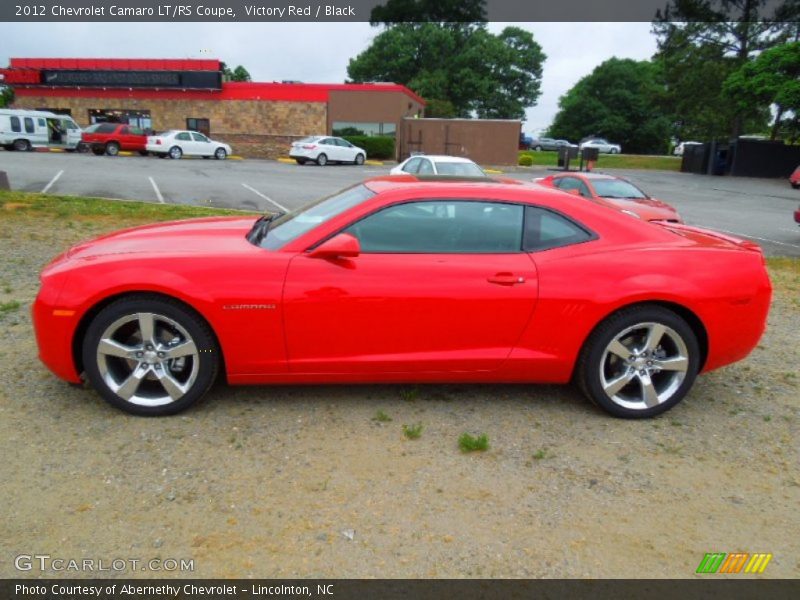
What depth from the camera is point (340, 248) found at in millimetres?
3488

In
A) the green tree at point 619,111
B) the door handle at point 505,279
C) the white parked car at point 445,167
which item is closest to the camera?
the door handle at point 505,279

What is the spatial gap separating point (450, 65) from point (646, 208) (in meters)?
55.5

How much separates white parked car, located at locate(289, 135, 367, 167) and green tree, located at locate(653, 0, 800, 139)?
21976 mm

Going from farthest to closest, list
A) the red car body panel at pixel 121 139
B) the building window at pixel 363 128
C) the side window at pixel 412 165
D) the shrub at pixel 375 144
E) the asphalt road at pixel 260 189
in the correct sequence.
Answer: the building window at pixel 363 128 → the shrub at pixel 375 144 → the red car body panel at pixel 121 139 → the asphalt road at pixel 260 189 → the side window at pixel 412 165

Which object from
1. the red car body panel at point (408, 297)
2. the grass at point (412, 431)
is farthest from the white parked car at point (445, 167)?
the grass at point (412, 431)

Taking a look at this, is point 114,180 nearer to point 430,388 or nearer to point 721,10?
point 430,388

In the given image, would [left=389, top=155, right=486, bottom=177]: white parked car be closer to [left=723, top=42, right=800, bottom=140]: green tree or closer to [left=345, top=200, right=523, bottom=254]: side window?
[left=345, top=200, right=523, bottom=254]: side window

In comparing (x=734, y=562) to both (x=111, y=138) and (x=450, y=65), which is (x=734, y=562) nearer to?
(x=111, y=138)

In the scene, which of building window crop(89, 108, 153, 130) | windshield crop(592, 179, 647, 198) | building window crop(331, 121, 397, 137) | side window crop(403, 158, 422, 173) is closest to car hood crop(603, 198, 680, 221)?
windshield crop(592, 179, 647, 198)

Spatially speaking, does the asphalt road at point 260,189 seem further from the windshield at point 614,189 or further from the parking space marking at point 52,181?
the windshield at point 614,189

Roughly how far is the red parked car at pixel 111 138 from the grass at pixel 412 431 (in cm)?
2889

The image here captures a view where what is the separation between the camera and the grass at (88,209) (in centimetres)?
1055

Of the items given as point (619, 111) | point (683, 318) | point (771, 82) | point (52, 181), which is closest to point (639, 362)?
point (683, 318)

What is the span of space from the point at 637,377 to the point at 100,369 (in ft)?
10.5
